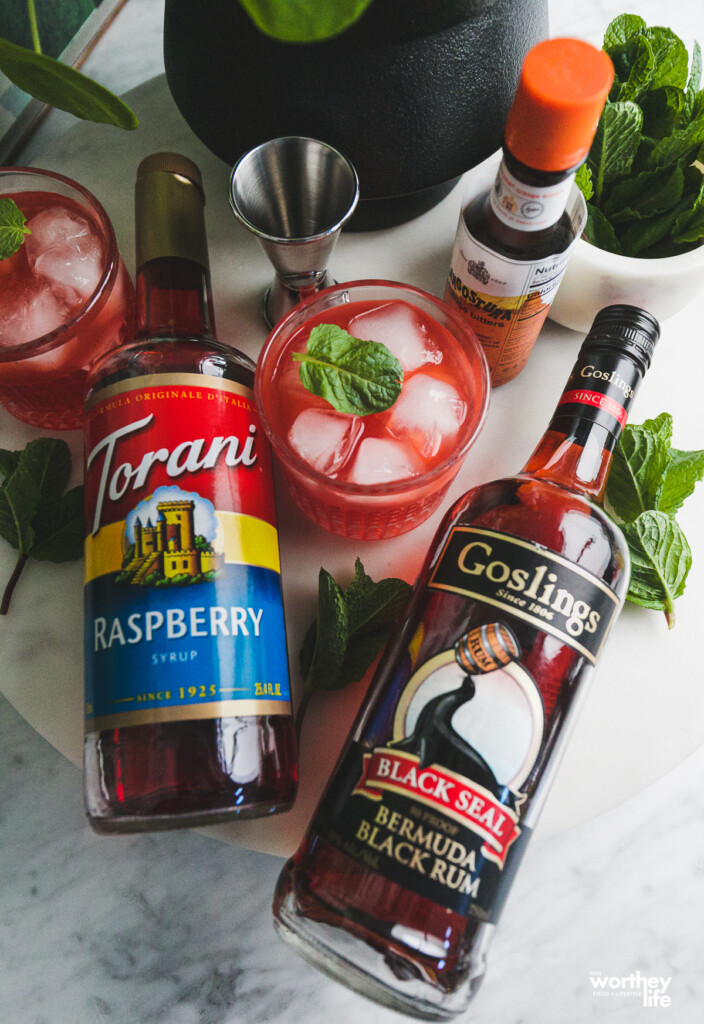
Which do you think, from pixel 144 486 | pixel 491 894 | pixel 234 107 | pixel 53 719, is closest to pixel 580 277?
pixel 234 107

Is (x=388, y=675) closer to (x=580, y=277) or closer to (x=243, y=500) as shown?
(x=243, y=500)

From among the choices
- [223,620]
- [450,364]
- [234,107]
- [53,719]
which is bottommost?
[53,719]

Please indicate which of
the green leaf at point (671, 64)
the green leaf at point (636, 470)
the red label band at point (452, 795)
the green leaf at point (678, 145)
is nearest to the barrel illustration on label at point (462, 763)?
the red label band at point (452, 795)

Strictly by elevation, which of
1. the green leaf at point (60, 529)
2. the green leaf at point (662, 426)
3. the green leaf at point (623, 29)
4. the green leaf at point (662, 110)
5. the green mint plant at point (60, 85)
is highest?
the green leaf at point (623, 29)

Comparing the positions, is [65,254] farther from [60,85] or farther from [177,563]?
[177,563]

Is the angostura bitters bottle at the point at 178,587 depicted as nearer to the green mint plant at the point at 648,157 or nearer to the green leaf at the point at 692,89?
the green mint plant at the point at 648,157

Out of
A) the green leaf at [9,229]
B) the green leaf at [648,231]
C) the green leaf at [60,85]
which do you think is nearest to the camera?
the green leaf at [60,85]

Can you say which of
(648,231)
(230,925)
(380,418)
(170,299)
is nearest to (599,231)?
(648,231)
